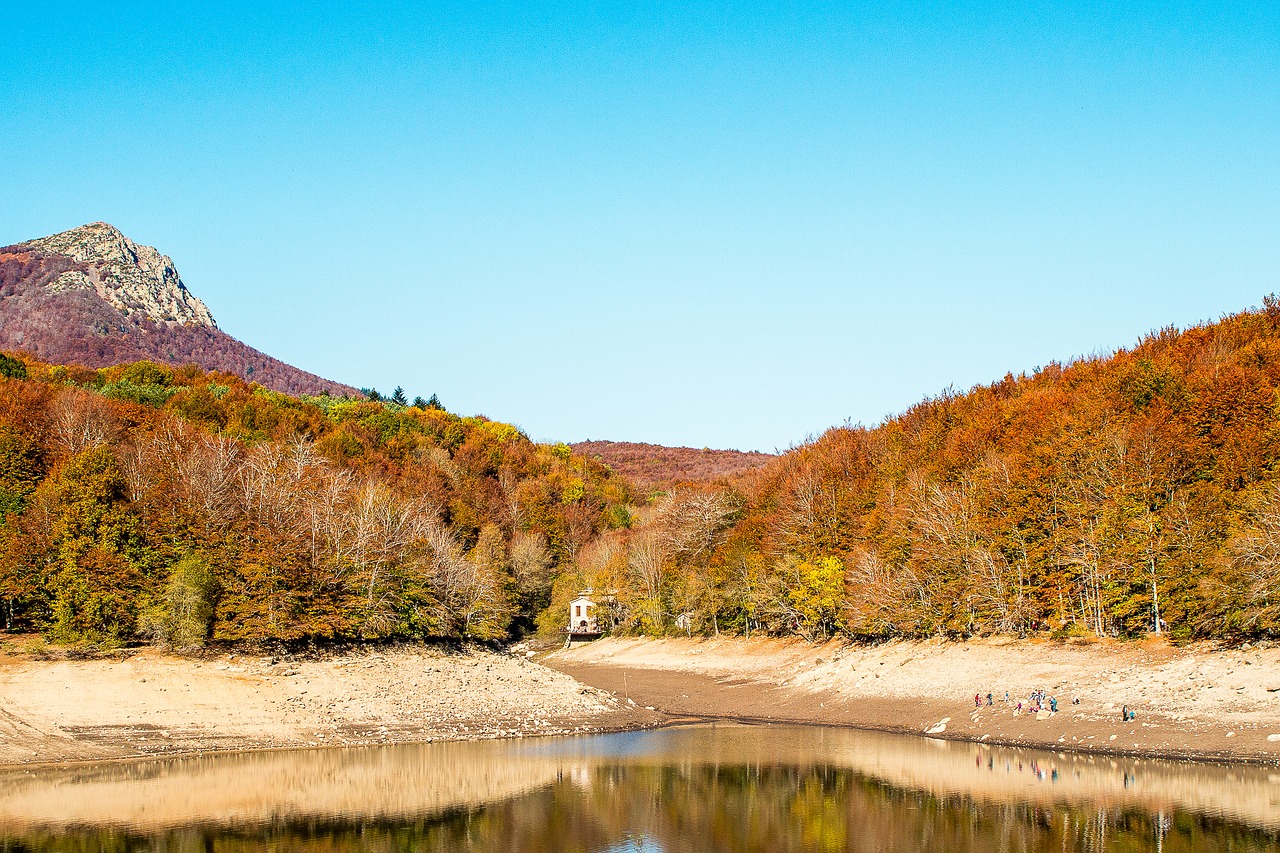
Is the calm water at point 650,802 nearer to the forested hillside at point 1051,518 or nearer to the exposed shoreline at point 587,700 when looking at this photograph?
the exposed shoreline at point 587,700

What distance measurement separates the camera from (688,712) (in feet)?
166

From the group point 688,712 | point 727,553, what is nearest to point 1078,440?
point 688,712

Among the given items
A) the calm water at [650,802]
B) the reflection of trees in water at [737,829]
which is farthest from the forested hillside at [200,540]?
the reflection of trees in water at [737,829]

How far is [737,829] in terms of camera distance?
90.2 ft

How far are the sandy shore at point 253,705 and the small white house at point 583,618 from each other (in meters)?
40.2

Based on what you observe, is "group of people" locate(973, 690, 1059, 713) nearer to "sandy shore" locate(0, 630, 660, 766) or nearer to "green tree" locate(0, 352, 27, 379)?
"sandy shore" locate(0, 630, 660, 766)

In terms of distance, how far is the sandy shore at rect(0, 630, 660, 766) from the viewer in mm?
37875

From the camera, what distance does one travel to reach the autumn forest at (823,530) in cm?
4697

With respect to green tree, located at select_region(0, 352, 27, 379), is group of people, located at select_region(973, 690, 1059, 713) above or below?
below

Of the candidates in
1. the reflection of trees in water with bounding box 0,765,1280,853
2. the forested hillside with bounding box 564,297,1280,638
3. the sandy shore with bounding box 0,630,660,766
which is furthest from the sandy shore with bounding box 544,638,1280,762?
the reflection of trees in water with bounding box 0,765,1280,853

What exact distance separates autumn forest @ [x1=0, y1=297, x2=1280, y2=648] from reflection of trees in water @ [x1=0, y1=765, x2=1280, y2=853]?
1859 cm

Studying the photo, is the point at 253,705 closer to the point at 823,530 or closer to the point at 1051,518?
the point at 823,530

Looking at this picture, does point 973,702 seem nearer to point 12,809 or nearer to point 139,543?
point 12,809

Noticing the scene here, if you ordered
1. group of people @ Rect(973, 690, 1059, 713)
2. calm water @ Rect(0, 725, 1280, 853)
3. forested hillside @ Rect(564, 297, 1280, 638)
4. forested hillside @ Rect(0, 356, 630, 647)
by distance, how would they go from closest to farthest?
calm water @ Rect(0, 725, 1280, 853), group of people @ Rect(973, 690, 1059, 713), forested hillside @ Rect(564, 297, 1280, 638), forested hillside @ Rect(0, 356, 630, 647)
